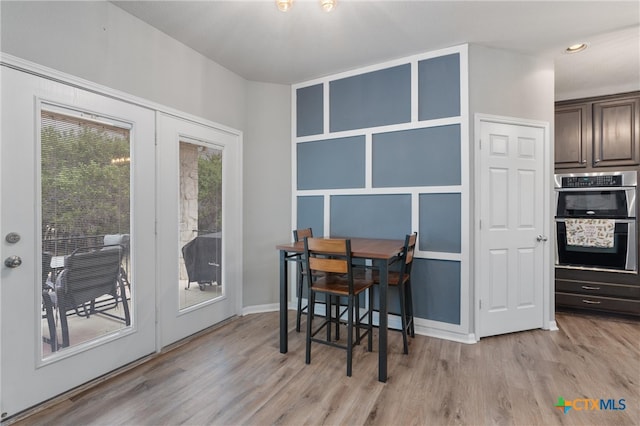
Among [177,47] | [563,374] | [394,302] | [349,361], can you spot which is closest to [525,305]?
[563,374]

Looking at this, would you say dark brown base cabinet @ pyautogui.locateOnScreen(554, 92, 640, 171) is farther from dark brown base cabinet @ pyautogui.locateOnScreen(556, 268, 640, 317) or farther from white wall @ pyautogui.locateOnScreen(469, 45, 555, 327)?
dark brown base cabinet @ pyautogui.locateOnScreen(556, 268, 640, 317)

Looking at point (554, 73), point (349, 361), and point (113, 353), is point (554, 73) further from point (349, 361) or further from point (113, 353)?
point (113, 353)

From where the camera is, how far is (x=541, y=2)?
2.12 metres

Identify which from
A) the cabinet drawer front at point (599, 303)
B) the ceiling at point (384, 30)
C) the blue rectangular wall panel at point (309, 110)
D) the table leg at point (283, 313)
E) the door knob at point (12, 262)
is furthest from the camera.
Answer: the blue rectangular wall panel at point (309, 110)

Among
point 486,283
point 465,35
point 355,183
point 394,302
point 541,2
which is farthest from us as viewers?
point 355,183

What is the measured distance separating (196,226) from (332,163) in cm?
156

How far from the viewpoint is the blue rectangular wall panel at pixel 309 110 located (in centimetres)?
337

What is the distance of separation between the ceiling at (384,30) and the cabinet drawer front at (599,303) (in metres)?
2.44

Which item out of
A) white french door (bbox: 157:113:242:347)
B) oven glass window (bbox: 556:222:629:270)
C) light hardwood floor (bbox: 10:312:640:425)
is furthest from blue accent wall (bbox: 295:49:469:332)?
oven glass window (bbox: 556:222:629:270)

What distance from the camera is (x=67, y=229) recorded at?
1.92m

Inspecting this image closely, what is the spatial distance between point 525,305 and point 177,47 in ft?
13.3

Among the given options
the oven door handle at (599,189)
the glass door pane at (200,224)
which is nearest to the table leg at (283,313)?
the glass door pane at (200,224)

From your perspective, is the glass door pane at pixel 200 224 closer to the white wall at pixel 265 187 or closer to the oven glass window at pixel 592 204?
the white wall at pixel 265 187

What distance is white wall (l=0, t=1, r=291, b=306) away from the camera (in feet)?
5.86
